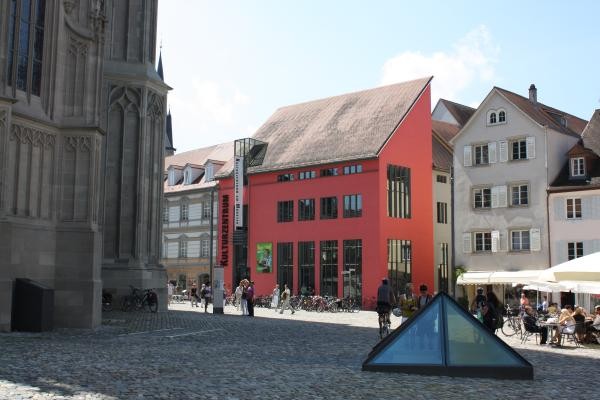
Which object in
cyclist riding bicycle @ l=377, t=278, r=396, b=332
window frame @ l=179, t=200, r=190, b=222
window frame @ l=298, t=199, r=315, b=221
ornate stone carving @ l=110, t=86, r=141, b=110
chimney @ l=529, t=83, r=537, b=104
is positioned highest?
chimney @ l=529, t=83, r=537, b=104

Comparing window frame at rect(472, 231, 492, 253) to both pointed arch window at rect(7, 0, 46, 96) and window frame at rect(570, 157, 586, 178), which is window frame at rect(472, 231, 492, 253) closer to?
window frame at rect(570, 157, 586, 178)

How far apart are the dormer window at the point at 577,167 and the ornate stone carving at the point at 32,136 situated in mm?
28269

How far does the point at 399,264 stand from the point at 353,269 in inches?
116

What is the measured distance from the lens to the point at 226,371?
36.1 ft

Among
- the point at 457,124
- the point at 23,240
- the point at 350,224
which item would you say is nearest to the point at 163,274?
the point at 23,240

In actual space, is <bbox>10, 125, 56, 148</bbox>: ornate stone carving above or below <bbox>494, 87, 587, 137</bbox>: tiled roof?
below

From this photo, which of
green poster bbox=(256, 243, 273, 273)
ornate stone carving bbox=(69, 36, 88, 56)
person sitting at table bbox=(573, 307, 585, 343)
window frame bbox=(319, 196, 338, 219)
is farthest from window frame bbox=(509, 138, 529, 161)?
ornate stone carving bbox=(69, 36, 88, 56)

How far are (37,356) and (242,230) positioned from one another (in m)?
39.2

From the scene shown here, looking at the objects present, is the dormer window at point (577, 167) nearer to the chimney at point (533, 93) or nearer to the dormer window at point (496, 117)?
the dormer window at point (496, 117)

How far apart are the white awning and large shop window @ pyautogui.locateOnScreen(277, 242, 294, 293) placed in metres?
11.7

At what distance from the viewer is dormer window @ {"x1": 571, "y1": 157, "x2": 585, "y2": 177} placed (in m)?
38.2

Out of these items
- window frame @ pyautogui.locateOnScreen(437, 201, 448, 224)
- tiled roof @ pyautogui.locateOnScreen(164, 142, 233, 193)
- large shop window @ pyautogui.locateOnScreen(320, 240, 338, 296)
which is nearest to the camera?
large shop window @ pyautogui.locateOnScreen(320, 240, 338, 296)

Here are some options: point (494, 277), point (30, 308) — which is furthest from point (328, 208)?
point (30, 308)

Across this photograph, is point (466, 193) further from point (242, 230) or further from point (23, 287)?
point (23, 287)
